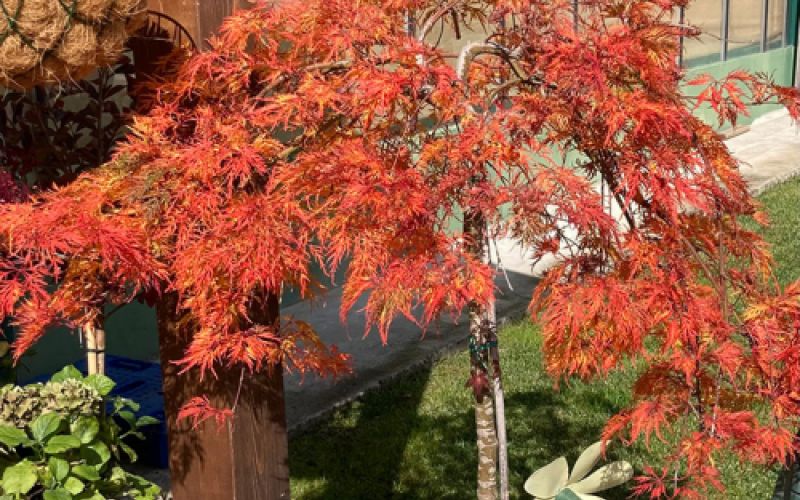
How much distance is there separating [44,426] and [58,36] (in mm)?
1085

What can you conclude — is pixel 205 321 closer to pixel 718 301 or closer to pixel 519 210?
pixel 519 210

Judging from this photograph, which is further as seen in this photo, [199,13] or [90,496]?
[90,496]

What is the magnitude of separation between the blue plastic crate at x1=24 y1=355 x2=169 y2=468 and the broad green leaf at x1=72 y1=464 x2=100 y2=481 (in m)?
1.58

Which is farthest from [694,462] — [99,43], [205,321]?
[99,43]

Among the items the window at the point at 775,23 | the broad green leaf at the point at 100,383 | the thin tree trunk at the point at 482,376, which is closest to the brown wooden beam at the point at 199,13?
the thin tree trunk at the point at 482,376

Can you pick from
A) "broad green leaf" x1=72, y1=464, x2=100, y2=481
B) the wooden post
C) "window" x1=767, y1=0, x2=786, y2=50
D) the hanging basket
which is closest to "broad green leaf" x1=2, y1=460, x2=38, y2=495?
"broad green leaf" x1=72, y1=464, x2=100, y2=481

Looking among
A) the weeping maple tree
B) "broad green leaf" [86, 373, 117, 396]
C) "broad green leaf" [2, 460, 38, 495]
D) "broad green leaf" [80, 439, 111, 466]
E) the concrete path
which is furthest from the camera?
the concrete path

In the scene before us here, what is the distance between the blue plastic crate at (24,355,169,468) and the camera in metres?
4.51

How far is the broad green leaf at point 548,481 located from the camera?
2.86 metres

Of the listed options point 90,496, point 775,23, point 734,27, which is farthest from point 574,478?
point 775,23

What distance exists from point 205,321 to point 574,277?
83 cm

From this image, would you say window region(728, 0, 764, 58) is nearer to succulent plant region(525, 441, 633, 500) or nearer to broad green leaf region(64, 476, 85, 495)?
succulent plant region(525, 441, 633, 500)

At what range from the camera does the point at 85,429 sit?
→ 9.56ft

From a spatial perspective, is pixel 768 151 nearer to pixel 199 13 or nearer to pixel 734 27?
pixel 734 27
